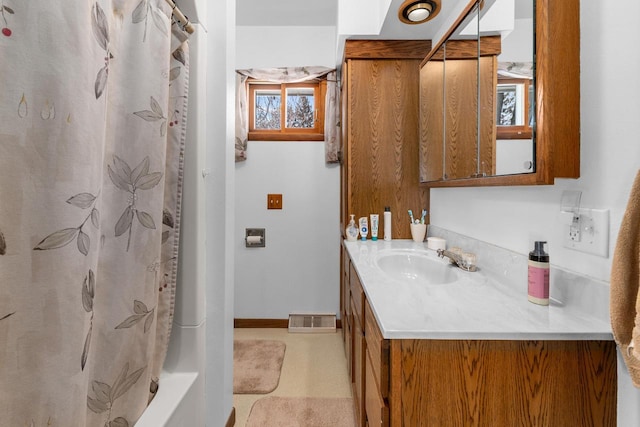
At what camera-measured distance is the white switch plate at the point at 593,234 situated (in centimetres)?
75

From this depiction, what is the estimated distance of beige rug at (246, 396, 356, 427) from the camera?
1525mm

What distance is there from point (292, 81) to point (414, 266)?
1.89m

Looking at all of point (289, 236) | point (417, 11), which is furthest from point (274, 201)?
point (417, 11)

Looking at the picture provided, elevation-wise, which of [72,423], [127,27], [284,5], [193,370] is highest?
[284,5]

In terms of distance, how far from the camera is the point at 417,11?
1.64 m

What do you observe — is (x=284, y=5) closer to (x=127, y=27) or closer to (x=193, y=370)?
(x=127, y=27)

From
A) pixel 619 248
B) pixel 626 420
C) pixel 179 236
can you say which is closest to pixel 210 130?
pixel 179 236

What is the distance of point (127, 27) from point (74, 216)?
519mm

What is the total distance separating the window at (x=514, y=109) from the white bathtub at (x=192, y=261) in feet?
3.42

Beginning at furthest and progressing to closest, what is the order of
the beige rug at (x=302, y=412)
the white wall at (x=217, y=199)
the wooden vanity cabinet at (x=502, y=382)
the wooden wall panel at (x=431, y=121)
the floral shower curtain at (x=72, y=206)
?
the wooden wall panel at (x=431, y=121) < the beige rug at (x=302, y=412) < the white wall at (x=217, y=199) < the wooden vanity cabinet at (x=502, y=382) < the floral shower curtain at (x=72, y=206)

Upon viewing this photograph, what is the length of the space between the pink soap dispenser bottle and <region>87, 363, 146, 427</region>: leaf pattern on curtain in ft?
3.68

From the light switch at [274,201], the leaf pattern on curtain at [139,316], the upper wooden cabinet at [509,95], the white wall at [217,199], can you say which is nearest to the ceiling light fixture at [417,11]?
the upper wooden cabinet at [509,95]

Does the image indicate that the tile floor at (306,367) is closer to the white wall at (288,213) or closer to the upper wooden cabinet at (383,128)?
the white wall at (288,213)

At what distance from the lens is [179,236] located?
1.01 meters
